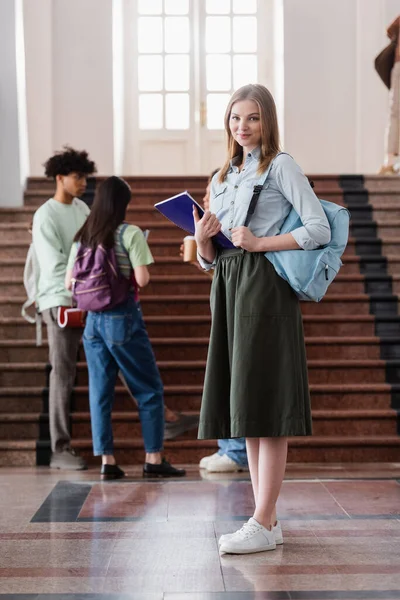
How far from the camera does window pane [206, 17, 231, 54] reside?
37.1ft

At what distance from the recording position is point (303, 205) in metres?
3.04

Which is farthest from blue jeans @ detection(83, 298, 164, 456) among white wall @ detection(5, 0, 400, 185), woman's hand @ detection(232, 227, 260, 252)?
white wall @ detection(5, 0, 400, 185)

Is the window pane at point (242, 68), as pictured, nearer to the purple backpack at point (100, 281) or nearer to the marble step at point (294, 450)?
the marble step at point (294, 450)

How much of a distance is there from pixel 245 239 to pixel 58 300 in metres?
2.30

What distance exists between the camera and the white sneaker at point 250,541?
10.1 ft

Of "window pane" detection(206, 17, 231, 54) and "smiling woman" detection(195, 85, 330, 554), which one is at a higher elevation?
"window pane" detection(206, 17, 231, 54)

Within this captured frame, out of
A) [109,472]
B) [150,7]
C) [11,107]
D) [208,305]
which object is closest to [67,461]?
[109,472]

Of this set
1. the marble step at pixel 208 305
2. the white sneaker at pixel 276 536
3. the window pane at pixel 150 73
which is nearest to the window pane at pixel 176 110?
the window pane at pixel 150 73

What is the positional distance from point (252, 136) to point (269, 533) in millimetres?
1282

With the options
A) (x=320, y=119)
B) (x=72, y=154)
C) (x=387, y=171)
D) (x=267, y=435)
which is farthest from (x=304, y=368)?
(x=320, y=119)

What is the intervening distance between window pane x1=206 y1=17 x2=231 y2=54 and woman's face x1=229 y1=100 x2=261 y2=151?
8469 millimetres

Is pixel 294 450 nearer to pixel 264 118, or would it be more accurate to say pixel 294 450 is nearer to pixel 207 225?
pixel 207 225

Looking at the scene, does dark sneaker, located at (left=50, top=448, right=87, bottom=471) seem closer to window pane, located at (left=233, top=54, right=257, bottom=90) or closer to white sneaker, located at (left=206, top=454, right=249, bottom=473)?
white sneaker, located at (left=206, top=454, right=249, bottom=473)

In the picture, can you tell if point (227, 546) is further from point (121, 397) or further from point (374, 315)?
point (374, 315)
